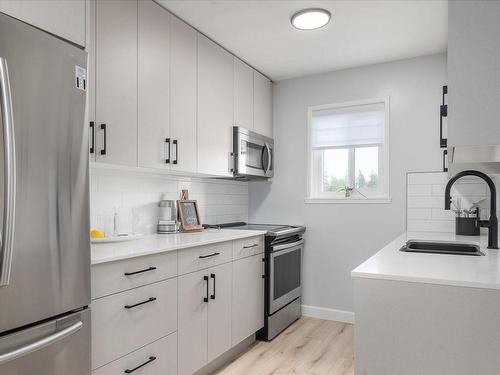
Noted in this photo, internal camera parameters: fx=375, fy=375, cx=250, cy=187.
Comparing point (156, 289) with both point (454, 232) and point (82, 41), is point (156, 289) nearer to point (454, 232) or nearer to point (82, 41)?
point (82, 41)

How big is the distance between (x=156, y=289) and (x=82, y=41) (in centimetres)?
121

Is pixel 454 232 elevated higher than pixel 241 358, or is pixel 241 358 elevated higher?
pixel 454 232

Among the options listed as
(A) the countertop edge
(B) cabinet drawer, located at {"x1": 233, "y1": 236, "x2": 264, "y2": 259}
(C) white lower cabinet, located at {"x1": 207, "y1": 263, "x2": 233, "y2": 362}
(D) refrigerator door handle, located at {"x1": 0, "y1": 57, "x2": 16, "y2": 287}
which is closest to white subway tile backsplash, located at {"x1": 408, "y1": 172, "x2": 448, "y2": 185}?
(B) cabinet drawer, located at {"x1": 233, "y1": 236, "x2": 264, "y2": 259}

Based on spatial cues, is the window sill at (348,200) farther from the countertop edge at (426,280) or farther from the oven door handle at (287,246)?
the countertop edge at (426,280)

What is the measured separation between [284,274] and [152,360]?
1.61 meters

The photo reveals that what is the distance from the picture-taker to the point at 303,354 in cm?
282

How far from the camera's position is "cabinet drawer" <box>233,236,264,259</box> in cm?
270

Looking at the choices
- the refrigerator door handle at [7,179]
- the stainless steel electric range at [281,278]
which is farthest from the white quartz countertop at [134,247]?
the stainless steel electric range at [281,278]

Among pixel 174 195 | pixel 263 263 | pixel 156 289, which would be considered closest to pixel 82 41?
pixel 156 289

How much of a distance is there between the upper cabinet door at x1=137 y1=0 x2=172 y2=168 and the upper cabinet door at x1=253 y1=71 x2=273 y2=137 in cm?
127

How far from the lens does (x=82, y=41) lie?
1.52 metres

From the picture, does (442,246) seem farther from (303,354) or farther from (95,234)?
(95,234)

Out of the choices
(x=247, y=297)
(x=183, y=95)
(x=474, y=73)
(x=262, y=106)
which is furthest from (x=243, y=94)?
(x=474, y=73)

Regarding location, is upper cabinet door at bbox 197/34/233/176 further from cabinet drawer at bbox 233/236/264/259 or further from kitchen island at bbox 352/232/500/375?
kitchen island at bbox 352/232/500/375
